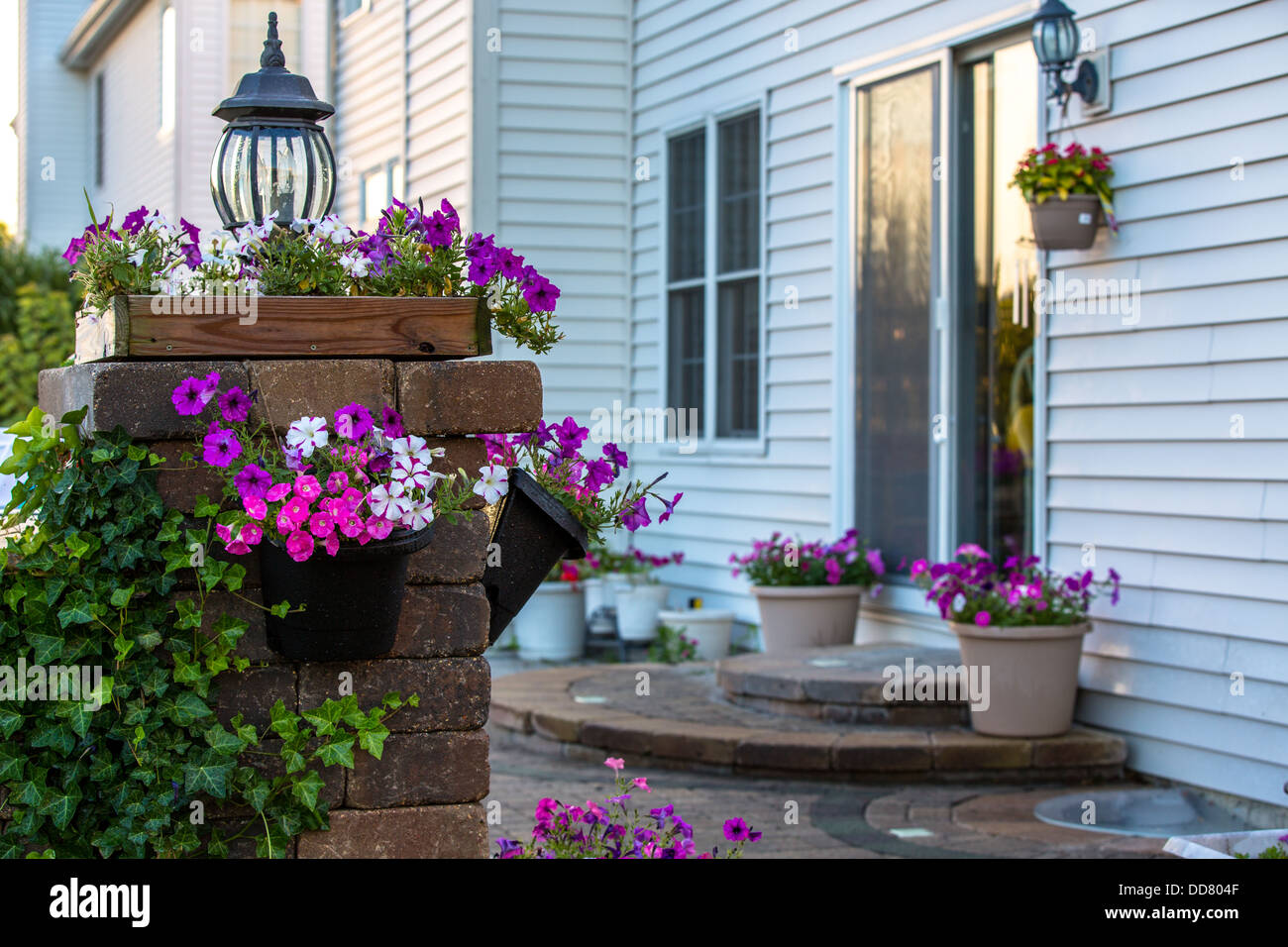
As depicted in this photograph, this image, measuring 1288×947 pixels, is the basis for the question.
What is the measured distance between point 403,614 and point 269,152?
3.26 ft

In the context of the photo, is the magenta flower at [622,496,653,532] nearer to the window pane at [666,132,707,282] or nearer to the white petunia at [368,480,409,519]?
the white petunia at [368,480,409,519]

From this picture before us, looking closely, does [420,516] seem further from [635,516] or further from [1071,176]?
[1071,176]

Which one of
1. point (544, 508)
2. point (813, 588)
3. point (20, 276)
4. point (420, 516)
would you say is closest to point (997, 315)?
point (813, 588)

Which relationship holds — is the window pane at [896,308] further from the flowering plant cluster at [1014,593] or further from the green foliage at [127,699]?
the green foliage at [127,699]

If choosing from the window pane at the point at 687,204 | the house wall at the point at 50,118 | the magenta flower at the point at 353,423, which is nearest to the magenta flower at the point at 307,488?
the magenta flower at the point at 353,423

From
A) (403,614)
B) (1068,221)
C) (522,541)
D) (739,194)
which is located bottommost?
(403,614)

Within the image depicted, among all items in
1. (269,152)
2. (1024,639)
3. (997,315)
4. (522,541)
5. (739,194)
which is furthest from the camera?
(739,194)

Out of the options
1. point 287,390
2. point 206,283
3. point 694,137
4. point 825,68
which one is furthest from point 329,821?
point 694,137

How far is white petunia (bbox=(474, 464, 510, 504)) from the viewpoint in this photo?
264 cm

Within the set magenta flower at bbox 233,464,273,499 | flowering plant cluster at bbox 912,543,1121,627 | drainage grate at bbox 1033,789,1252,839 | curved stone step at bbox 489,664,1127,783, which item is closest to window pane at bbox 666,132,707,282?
curved stone step at bbox 489,664,1127,783

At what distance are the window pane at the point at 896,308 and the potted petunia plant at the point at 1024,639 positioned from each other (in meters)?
1.25

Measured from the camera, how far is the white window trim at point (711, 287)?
Answer: 8867 millimetres

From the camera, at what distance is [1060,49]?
20.2ft

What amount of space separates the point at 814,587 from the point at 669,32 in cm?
414
